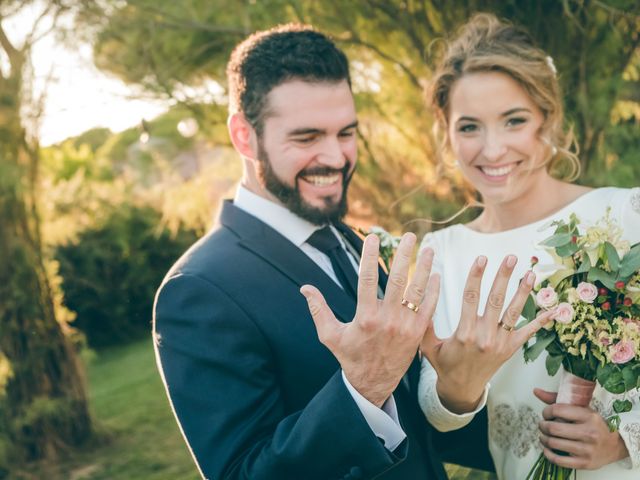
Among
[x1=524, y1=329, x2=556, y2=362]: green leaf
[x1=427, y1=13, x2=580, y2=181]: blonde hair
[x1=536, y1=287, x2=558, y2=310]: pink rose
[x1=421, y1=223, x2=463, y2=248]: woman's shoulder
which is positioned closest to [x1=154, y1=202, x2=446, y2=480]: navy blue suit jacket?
[x1=524, y1=329, x2=556, y2=362]: green leaf

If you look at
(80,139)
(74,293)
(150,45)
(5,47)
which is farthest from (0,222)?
(80,139)

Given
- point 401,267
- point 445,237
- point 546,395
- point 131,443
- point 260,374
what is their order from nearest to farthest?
point 401,267, point 260,374, point 546,395, point 445,237, point 131,443

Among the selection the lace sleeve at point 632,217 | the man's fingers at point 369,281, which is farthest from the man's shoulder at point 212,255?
the lace sleeve at point 632,217

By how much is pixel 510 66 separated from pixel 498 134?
0.26 metres

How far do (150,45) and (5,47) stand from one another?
275cm

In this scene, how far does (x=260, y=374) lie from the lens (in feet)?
6.33

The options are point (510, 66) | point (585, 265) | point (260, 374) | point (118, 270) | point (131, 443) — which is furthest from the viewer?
point (118, 270)

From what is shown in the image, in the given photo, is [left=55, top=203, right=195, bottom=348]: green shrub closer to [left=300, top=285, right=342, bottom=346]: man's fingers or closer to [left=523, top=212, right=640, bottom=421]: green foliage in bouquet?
[left=523, top=212, right=640, bottom=421]: green foliage in bouquet

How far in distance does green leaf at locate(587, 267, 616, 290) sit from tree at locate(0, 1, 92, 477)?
18.4ft

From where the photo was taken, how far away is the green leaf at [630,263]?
6.42ft

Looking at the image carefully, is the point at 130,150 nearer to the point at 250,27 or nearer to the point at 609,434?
the point at 250,27

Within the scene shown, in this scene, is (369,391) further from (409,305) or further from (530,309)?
(530,309)

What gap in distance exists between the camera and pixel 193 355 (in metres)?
1.92

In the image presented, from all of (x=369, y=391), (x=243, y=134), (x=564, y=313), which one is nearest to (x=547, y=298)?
(x=564, y=313)
